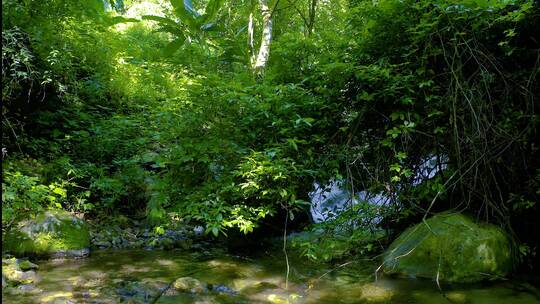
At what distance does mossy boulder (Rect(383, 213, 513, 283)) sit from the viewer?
4152 mm

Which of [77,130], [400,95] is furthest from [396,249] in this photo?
[77,130]

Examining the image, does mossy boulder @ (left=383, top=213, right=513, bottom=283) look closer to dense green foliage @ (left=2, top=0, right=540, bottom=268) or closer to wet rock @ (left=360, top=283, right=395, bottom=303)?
dense green foliage @ (left=2, top=0, right=540, bottom=268)

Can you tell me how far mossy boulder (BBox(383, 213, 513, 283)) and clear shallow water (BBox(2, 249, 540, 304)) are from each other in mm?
137

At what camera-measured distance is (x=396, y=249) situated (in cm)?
456

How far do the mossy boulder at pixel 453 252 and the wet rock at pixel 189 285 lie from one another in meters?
1.97

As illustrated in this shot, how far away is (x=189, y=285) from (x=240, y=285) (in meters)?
0.54

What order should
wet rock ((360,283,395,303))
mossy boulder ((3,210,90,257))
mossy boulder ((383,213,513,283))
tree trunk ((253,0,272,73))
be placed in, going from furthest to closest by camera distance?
1. tree trunk ((253,0,272,73))
2. mossy boulder ((3,210,90,257))
3. mossy boulder ((383,213,513,283))
4. wet rock ((360,283,395,303))

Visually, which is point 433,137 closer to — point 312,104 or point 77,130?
point 312,104

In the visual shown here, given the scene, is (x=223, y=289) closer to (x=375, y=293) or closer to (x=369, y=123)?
(x=375, y=293)

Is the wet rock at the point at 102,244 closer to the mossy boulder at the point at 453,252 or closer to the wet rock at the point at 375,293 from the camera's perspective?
the wet rock at the point at 375,293

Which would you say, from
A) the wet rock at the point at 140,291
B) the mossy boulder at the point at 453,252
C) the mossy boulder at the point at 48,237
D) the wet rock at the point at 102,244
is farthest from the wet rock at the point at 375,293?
the wet rock at the point at 102,244

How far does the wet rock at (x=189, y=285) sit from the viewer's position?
14.1 ft

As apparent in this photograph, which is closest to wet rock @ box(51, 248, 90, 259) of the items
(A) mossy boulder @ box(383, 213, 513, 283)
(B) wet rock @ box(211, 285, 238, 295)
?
(B) wet rock @ box(211, 285, 238, 295)

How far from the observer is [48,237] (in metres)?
5.54
